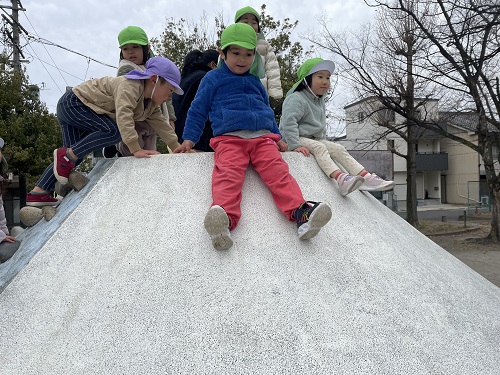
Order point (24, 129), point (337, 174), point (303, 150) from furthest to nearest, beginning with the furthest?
point (24, 129)
point (303, 150)
point (337, 174)

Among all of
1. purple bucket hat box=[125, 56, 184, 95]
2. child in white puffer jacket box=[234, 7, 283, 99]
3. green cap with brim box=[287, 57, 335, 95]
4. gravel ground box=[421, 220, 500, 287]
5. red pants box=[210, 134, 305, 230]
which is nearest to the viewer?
red pants box=[210, 134, 305, 230]

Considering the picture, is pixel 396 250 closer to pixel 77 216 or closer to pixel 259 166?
pixel 259 166

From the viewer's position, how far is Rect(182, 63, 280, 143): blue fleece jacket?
3289 millimetres

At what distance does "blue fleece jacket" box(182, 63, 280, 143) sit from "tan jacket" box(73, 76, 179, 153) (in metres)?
0.42

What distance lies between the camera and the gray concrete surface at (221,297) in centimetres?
229

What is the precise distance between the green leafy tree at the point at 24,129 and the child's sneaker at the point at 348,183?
11.6 meters

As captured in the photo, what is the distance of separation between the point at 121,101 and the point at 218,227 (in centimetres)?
136

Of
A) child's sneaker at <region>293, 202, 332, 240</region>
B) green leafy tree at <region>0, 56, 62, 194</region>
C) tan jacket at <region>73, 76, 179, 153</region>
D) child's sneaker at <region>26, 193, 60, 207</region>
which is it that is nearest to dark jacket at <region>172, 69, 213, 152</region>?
tan jacket at <region>73, 76, 179, 153</region>

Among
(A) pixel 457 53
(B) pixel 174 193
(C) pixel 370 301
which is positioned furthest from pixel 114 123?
(A) pixel 457 53

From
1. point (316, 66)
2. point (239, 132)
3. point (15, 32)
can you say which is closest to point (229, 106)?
point (239, 132)

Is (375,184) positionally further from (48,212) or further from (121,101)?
(48,212)

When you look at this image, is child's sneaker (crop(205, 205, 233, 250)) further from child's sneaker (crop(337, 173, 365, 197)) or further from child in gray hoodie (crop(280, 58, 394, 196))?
child in gray hoodie (crop(280, 58, 394, 196))

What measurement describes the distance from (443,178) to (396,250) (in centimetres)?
3468

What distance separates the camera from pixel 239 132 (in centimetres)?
330
